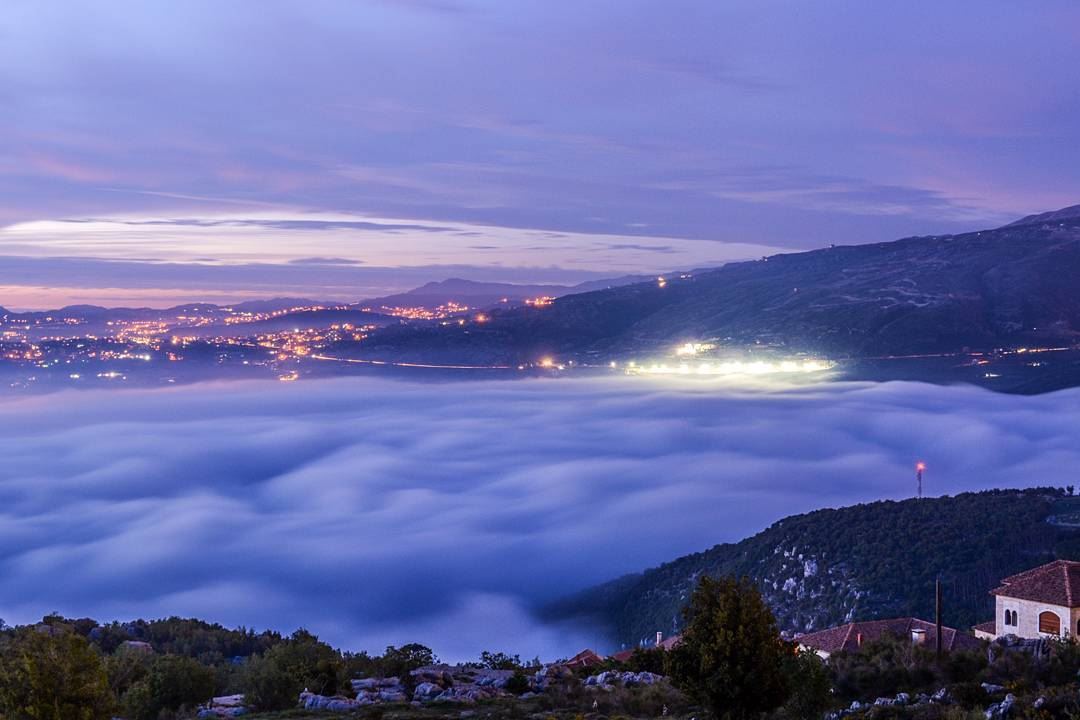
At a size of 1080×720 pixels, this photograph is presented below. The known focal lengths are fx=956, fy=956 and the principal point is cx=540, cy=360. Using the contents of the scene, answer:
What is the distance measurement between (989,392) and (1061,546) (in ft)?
402

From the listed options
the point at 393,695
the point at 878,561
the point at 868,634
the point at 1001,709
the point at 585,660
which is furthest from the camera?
the point at 878,561

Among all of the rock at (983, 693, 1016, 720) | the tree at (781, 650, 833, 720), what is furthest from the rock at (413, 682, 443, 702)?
the rock at (983, 693, 1016, 720)

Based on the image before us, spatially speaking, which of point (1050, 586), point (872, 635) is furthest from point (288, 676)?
A: point (1050, 586)

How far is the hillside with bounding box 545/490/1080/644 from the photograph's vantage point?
51.2m

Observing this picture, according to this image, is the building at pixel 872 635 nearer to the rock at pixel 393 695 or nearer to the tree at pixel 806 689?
the rock at pixel 393 695

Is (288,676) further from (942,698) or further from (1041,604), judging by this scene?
(1041,604)

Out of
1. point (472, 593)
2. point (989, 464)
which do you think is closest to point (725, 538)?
point (472, 593)

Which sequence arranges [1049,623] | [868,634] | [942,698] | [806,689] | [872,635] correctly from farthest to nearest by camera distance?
[868,634] < [872,635] < [1049,623] < [942,698] < [806,689]

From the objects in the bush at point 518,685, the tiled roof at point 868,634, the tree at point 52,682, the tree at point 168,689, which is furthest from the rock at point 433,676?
the tiled roof at point 868,634

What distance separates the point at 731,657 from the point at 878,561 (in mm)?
44696

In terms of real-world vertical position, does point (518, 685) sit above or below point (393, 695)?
below

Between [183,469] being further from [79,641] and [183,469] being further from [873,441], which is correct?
[79,641]

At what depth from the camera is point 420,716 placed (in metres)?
17.6

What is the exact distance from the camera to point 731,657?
50.2ft
